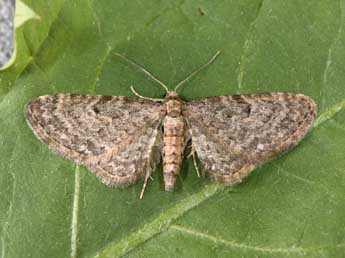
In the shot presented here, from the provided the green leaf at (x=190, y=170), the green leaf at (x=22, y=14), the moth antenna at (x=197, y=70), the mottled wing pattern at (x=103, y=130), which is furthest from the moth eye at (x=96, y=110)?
the green leaf at (x=22, y=14)

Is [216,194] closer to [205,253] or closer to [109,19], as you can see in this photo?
[205,253]

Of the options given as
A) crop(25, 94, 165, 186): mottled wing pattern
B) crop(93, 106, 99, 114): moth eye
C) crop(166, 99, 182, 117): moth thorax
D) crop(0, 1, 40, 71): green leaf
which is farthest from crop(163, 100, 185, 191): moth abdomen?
crop(0, 1, 40, 71): green leaf

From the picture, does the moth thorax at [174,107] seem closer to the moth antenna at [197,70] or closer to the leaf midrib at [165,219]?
the moth antenna at [197,70]

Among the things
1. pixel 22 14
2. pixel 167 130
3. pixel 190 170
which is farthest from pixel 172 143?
pixel 22 14

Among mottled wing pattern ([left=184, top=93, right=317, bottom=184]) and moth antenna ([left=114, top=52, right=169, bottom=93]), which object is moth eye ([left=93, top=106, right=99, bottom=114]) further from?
mottled wing pattern ([left=184, top=93, right=317, bottom=184])

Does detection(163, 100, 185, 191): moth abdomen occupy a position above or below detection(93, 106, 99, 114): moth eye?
below

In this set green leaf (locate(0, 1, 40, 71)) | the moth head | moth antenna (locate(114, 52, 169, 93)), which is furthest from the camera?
the moth head

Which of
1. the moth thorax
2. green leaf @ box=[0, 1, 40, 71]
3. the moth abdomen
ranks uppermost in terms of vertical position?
green leaf @ box=[0, 1, 40, 71]
